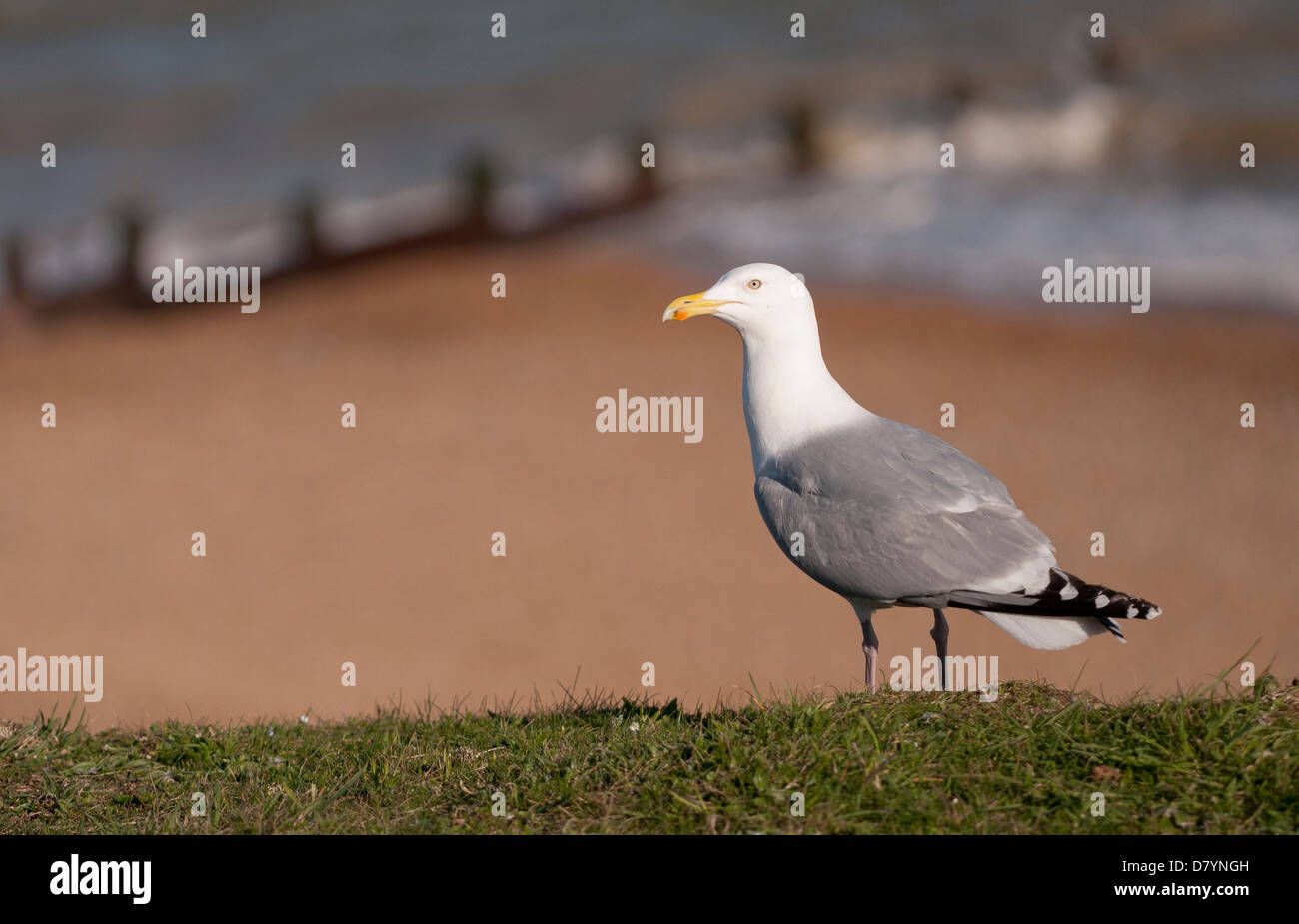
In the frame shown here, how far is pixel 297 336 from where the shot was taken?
1683 centimetres

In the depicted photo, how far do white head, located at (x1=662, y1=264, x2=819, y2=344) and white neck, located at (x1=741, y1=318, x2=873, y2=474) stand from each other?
22 millimetres

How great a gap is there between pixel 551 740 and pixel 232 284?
16770mm

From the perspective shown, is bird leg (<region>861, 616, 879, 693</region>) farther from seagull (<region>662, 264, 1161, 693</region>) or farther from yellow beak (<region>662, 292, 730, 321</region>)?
yellow beak (<region>662, 292, 730, 321</region>)

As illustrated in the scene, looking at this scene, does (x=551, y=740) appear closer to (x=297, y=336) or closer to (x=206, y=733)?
(x=206, y=733)

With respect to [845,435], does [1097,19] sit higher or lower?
higher

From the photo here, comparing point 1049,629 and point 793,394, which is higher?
point 793,394

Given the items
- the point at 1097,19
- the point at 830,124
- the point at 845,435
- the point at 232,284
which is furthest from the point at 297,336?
the point at 845,435

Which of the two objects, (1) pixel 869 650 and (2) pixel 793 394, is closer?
(1) pixel 869 650

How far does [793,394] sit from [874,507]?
2.39 ft

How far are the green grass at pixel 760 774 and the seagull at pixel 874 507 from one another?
39 cm

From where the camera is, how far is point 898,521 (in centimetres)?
546

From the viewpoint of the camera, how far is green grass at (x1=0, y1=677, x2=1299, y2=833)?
445 cm

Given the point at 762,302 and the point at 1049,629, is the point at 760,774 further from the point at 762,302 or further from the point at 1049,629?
the point at 762,302

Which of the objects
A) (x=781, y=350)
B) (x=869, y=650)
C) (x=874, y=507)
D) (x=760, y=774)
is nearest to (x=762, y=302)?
(x=781, y=350)
